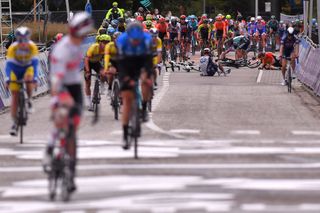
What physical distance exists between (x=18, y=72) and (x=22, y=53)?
44 centimetres

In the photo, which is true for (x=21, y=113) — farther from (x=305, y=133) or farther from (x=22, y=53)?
(x=305, y=133)

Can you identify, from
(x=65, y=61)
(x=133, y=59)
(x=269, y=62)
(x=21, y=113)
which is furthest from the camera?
(x=269, y=62)

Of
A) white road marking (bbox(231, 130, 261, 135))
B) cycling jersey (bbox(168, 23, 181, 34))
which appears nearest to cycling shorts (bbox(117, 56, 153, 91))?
white road marking (bbox(231, 130, 261, 135))

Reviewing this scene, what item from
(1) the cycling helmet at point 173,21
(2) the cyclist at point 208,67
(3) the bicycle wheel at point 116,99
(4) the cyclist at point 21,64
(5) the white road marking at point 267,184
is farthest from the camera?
(1) the cycling helmet at point 173,21

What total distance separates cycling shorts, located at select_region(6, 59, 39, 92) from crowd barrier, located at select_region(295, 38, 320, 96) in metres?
12.2

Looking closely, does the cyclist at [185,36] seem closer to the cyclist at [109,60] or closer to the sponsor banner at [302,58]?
the sponsor banner at [302,58]

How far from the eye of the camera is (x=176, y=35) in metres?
47.4

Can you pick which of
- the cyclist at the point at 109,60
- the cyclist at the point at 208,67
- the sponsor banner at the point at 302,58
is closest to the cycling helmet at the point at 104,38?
the cyclist at the point at 109,60

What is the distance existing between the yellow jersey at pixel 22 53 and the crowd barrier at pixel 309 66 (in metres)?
12.3

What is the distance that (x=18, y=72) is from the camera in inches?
786

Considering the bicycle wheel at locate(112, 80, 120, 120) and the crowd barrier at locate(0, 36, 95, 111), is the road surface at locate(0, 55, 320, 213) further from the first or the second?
the crowd barrier at locate(0, 36, 95, 111)

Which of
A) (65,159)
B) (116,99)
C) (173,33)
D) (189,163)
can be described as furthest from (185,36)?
(65,159)

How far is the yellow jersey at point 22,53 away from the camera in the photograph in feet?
64.3

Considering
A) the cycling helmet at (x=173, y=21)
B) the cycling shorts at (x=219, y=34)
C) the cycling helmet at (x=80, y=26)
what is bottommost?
the cycling shorts at (x=219, y=34)
